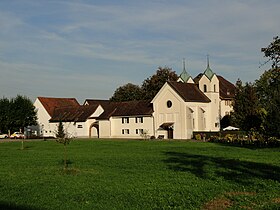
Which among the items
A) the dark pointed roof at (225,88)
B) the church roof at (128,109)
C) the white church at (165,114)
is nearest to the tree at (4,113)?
the white church at (165,114)

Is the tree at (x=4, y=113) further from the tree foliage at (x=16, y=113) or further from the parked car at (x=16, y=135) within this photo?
the parked car at (x=16, y=135)

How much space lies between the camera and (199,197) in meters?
13.4

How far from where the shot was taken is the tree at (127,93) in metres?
102

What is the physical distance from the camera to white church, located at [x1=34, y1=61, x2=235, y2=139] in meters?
68.2

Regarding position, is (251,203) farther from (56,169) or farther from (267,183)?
(56,169)

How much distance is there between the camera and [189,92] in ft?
232

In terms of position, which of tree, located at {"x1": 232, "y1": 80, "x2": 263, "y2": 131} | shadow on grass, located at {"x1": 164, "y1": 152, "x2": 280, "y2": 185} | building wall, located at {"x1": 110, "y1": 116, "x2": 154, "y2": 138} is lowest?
shadow on grass, located at {"x1": 164, "y1": 152, "x2": 280, "y2": 185}

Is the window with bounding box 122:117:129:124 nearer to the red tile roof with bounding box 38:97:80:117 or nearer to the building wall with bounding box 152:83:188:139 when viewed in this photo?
the building wall with bounding box 152:83:188:139

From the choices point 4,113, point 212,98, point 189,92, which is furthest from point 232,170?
point 4,113

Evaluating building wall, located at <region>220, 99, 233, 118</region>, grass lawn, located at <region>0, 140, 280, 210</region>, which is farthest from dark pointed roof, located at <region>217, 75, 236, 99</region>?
grass lawn, located at <region>0, 140, 280, 210</region>

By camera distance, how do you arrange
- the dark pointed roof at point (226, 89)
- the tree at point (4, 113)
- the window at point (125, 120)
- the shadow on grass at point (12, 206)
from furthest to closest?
the tree at point (4, 113) → the dark pointed roof at point (226, 89) → the window at point (125, 120) → the shadow on grass at point (12, 206)

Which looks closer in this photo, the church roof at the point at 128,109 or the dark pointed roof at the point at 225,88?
Answer: the church roof at the point at 128,109

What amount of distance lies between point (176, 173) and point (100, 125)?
191ft

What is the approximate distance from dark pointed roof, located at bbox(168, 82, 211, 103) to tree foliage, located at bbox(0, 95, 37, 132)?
96.1 feet
